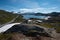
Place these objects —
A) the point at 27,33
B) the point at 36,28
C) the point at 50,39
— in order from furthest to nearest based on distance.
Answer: the point at 36,28, the point at 27,33, the point at 50,39

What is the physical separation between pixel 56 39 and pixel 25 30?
354 cm

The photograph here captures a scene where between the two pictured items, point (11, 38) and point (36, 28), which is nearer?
point (11, 38)

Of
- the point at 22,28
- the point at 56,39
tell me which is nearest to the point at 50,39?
the point at 56,39

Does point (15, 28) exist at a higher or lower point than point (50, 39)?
higher

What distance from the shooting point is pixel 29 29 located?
16.8m

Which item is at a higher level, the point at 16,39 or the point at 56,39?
the point at 16,39

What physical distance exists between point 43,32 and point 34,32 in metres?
1.08

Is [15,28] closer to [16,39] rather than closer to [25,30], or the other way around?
[25,30]

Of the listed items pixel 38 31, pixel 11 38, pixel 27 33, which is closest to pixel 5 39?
pixel 11 38

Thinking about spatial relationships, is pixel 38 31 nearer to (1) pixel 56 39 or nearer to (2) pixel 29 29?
(2) pixel 29 29

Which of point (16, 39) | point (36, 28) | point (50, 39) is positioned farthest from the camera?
point (36, 28)

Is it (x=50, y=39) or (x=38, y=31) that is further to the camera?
(x=38, y=31)

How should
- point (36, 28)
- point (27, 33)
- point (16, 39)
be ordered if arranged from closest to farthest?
point (16, 39) → point (27, 33) → point (36, 28)

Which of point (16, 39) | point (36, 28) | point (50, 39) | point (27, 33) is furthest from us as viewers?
point (36, 28)
